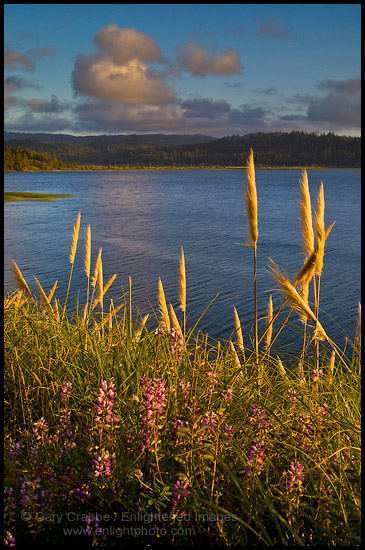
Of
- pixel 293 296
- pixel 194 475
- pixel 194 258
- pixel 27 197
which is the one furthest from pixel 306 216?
pixel 27 197

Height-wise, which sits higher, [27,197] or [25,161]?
[25,161]

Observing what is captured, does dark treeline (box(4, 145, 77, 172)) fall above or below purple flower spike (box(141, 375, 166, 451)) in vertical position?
above

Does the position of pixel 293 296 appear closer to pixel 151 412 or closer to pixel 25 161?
pixel 151 412

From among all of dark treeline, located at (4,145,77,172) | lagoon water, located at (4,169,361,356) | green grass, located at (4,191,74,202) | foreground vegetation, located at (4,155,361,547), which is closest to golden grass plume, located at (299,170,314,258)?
lagoon water, located at (4,169,361,356)

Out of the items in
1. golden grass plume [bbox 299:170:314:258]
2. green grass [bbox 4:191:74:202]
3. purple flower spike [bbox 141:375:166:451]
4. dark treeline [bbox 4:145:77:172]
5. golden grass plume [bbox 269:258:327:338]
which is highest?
dark treeline [bbox 4:145:77:172]

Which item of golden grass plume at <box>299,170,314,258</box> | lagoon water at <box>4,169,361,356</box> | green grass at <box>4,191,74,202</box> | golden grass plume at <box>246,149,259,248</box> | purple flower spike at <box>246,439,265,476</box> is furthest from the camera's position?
green grass at <box>4,191,74,202</box>

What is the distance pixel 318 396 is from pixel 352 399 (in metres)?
0.33

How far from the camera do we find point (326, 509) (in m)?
2.84

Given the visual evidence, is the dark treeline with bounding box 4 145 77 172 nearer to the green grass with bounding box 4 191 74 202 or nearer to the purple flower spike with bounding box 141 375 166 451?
the green grass with bounding box 4 191 74 202

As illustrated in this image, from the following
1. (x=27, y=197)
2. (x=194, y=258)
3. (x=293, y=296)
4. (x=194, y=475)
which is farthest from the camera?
(x=27, y=197)

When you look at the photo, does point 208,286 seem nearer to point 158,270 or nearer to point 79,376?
point 158,270

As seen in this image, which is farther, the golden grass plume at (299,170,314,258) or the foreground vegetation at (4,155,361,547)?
the golden grass plume at (299,170,314,258)

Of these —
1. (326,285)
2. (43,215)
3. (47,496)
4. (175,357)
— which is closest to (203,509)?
(47,496)

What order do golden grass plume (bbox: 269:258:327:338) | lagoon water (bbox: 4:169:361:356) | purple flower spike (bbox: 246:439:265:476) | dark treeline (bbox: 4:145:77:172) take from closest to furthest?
purple flower spike (bbox: 246:439:265:476) → golden grass plume (bbox: 269:258:327:338) → lagoon water (bbox: 4:169:361:356) → dark treeline (bbox: 4:145:77:172)
